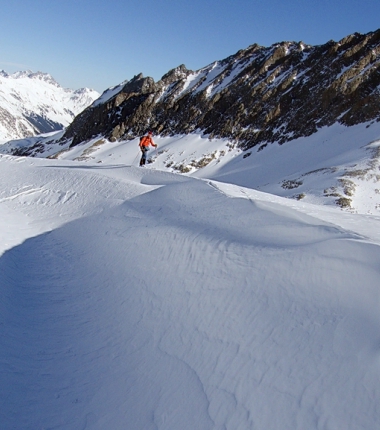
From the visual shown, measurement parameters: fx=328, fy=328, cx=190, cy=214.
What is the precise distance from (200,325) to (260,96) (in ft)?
180

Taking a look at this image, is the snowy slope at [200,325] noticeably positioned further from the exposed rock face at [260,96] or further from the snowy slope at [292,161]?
the exposed rock face at [260,96]

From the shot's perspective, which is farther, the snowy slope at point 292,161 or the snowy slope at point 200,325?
the snowy slope at point 292,161

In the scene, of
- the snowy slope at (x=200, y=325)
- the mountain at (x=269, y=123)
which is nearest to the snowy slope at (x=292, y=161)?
the mountain at (x=269, y=123)

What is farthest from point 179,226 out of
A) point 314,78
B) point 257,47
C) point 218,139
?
point 257,47

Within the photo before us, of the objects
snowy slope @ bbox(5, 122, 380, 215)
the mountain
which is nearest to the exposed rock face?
the mountain

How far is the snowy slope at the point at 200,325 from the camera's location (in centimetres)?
453

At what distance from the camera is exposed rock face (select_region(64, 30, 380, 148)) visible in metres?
44.1

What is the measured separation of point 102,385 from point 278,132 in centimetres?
4644

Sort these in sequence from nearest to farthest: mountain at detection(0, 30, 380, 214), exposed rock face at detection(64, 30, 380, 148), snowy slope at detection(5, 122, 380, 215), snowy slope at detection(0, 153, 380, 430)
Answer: snowy slope at detection(0, 153, 380, 430), snowy slope at detection(5, 122, 380, 215), mountain at detection(0, 30, 380, 214), exposed rock face at detection(64, 30, 380, 148)

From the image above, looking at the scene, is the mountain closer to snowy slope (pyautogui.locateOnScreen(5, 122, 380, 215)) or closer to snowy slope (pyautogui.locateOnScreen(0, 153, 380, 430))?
snowy slope (pyautogui.locateOnScreen(5, 122, 380, 215))

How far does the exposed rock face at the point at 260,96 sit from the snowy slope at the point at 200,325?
1466 inches

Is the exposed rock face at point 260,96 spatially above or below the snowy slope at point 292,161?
above

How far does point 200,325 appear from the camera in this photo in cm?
635

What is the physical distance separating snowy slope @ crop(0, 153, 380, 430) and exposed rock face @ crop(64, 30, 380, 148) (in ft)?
122
